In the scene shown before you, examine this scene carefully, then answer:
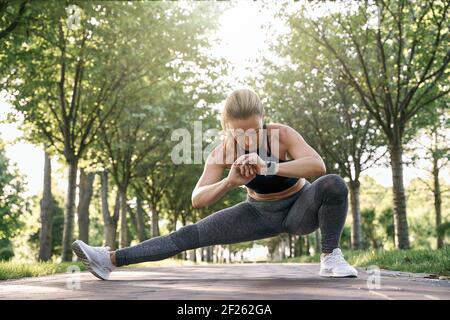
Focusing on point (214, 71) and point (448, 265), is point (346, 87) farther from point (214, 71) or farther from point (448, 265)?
point (448, 265)

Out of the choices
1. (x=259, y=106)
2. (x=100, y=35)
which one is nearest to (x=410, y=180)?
(x=100, y=35)

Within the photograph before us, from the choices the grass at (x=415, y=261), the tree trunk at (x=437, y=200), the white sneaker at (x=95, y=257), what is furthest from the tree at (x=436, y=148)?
the white sneaker at (x=95, y=257)

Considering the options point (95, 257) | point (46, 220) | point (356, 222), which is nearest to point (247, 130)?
point (95, 257)

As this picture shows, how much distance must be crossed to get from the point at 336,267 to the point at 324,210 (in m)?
0.53

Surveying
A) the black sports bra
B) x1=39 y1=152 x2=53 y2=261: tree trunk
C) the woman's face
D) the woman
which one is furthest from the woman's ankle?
x1=39 y1=152 x2=53 y2=261: tree trunk

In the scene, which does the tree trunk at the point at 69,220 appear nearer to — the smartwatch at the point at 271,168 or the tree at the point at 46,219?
the tree at the point at 46,219

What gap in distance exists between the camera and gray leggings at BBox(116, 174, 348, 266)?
13.7 feet

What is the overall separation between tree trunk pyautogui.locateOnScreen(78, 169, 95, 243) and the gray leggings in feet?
56.7

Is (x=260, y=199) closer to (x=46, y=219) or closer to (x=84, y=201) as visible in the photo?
(x=46, y=219)

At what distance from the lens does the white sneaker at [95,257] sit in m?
4.28

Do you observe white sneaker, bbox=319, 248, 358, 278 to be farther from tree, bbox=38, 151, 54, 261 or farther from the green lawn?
tree, bbox=38, 151, 54, 261

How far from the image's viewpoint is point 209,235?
4.38m

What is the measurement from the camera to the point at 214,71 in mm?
15359
